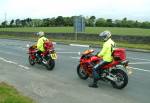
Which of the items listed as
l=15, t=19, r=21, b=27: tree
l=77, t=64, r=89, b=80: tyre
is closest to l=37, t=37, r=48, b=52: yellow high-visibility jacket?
l=77, t=64, r=89, b=80: tyre

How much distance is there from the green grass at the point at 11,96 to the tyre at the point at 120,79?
2.81 meters

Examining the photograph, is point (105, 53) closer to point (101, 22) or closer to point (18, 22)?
point (101, 22)

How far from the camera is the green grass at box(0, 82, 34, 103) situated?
9.04m

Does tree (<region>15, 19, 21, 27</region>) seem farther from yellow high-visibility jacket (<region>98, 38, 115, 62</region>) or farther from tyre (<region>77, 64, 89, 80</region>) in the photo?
yellow high-visibility jacket (<region>98, 38, 115, 62</region>)

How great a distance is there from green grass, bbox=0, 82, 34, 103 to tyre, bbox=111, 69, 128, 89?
9.23ft

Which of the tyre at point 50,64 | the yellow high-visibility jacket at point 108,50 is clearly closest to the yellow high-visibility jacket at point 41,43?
the tyre at point 50,64

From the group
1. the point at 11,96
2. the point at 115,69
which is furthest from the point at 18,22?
the point at 11,96

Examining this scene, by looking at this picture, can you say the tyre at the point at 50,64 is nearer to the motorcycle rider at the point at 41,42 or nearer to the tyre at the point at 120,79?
the motorcycle rider at the point at 41,42

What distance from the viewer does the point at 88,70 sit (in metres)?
12.5

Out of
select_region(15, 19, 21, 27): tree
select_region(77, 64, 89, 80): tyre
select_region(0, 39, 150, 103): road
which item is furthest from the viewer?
select_region(15, 19, 21, 27): tree

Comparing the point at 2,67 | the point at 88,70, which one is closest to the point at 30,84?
the point at 88,70

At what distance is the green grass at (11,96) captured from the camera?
904 cm

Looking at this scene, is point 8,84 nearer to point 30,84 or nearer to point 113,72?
point 30,84

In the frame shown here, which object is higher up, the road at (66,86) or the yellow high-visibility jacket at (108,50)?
the yellow high-visibility jacket at (108,50)
